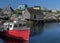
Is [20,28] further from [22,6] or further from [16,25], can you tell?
[22,6]

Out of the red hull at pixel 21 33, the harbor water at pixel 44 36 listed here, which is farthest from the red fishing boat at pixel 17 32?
the harbor water at pixel 44 36

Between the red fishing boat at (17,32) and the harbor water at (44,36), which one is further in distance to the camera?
the harbor water at (44,36)

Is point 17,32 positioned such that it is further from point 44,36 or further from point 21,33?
point 44,36

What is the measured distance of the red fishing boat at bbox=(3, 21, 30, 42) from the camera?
21.0m

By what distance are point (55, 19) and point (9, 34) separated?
4310cm

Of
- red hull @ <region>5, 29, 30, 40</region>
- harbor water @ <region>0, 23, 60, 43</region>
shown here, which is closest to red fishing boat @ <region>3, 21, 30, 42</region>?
red hull @ <region>5, 29, 30, 40</region>

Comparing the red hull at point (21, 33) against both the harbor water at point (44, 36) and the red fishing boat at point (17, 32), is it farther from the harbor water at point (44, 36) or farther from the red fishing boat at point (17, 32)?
the harbor water at point (44, 36)

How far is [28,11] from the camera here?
54000 millimetres

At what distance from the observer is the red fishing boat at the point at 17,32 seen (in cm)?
2097

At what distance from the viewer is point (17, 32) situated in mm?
20984

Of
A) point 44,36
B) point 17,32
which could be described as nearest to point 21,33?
point 17,32

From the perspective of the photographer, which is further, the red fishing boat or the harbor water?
the harbor water

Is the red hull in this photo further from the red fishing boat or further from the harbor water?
the harbor water

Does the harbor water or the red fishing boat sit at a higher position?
the red fishing boat
